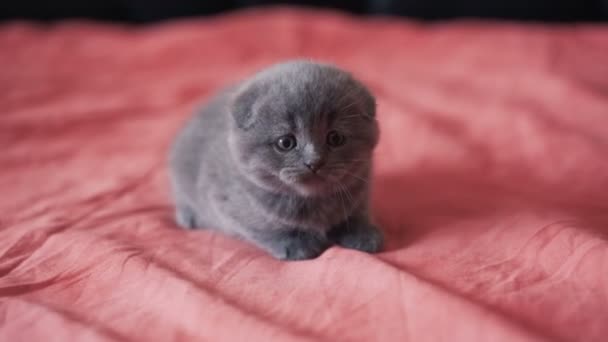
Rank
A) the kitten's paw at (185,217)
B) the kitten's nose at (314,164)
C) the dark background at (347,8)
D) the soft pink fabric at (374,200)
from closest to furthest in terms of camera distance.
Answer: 1. the soft pink fabric at (374,200)
2. the kitten's nose at (314,164)
3. the kitten's paw at (185,217)
4. the dark background at (347,8)

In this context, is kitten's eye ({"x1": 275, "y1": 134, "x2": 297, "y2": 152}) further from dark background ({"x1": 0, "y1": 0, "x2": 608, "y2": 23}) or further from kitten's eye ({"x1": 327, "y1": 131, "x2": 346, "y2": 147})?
dark background ({"x1": 0, "y1": 0, "x2": 608, "y2": 23})

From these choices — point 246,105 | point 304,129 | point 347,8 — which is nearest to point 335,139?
point 304,129

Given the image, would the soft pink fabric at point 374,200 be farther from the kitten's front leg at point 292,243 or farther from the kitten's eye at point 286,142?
the kitten's eye at point 286,142

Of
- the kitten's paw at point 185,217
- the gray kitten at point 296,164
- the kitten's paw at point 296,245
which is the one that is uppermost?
the gray kitten at point 296,164

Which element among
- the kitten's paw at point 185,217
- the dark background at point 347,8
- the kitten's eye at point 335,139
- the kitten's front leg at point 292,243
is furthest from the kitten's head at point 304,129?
the dark background at point 347,8

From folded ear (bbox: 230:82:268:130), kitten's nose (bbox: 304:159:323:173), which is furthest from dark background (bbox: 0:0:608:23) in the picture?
kitten's nose (bbox: 304:159:323:173)

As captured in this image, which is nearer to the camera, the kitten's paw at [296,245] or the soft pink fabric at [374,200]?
the soft pink fabric at [374,200]

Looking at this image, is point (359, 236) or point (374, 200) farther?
point (374, 200)

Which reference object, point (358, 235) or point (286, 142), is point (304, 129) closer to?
point (286, 142)
